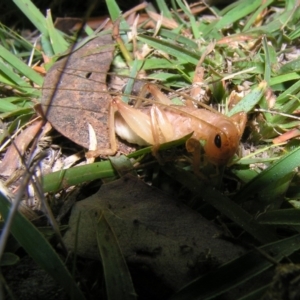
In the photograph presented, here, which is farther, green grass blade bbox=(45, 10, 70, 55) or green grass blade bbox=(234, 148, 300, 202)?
green grass blade bbox=(45, 10, 70, 55)

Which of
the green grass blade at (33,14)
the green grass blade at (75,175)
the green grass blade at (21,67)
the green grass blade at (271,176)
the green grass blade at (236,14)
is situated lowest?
the green grass blade at (271,176)

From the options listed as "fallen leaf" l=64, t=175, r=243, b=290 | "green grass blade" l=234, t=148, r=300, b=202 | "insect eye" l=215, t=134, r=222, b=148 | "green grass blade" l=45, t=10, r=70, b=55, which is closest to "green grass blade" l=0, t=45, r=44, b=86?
"green grass blade" l=45, t=10, r=70, b=55

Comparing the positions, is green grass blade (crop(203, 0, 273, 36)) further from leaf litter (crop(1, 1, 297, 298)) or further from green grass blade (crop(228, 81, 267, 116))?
green grass blade (crop(228, 81, 267, 116))

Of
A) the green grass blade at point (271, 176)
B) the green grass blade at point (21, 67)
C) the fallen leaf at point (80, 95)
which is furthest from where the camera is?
the green grass blade at point (21, 67)

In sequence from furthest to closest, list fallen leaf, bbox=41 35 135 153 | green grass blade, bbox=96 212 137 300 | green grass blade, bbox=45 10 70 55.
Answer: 1. green grass blade, bbox=45 10 70 55
2. fallen leaf, bbox=41 35 135 153
3. green grass blade, bbox=96 212 137 300

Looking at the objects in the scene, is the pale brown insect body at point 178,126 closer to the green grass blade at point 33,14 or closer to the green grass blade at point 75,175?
the green grass blade at point 75,175

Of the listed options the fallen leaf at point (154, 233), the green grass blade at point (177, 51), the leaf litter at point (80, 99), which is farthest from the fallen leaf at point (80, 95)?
the fallen leaf at point (154, 233)

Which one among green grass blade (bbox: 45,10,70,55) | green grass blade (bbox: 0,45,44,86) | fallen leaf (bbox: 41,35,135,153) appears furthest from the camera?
green grass blade (bbox: 45,10,70,55)
